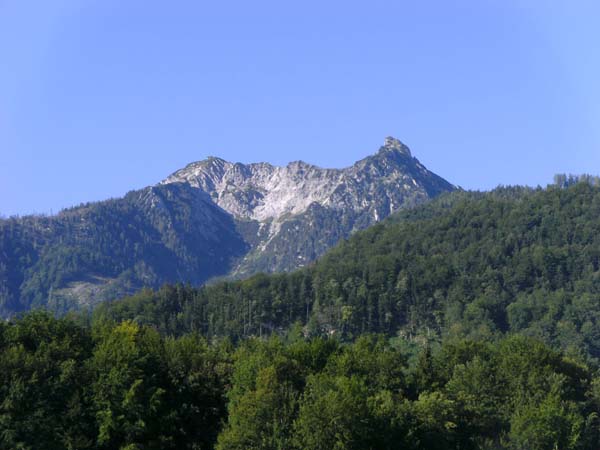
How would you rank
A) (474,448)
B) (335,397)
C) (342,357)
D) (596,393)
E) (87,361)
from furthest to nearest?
(596,393), (342,357), (474,448), (87,361), (335,397)

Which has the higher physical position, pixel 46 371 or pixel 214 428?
pixel 46 371

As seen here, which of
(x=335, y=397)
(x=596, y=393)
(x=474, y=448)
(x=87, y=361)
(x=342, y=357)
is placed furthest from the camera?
(x=596, y=393)

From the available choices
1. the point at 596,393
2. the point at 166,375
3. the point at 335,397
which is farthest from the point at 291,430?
the point at 596,393

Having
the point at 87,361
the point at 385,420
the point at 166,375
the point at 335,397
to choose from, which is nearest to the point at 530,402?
the point at 385,420

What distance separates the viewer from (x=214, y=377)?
320 ft

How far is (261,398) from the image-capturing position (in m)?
85.1

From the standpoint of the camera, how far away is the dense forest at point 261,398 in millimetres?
82000

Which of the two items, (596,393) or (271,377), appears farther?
(596,393)

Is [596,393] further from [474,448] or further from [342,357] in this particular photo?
[342,357]

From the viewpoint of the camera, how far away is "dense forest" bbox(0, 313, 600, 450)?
269 feet

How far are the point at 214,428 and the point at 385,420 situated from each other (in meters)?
17.2

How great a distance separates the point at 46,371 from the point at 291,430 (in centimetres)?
2269

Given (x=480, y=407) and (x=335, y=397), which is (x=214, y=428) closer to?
(x=335, y=397)

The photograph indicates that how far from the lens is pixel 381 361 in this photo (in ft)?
340
